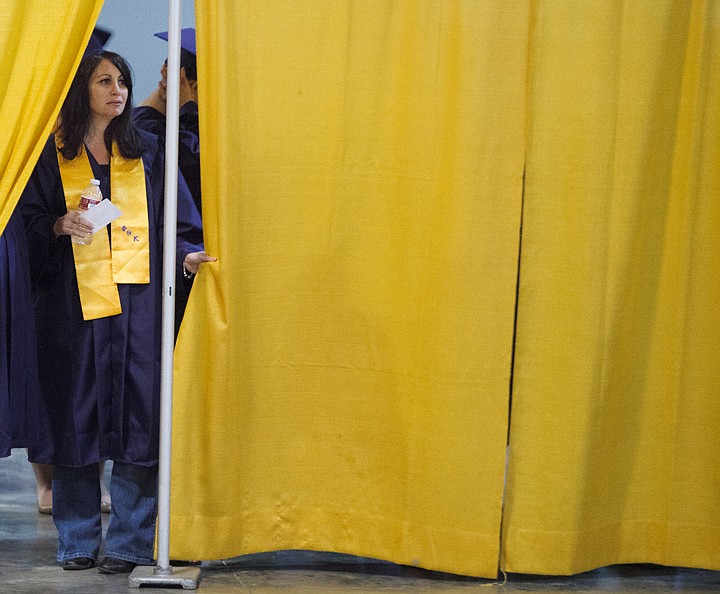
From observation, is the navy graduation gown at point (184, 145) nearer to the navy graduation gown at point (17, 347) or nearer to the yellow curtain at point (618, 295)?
the navy graduation gown at point (17, 347)

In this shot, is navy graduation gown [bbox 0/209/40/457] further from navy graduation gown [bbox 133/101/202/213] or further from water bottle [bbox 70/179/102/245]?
navy graduation gown [bbox 133/101/202/213]

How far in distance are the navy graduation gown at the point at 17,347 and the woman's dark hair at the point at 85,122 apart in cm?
31

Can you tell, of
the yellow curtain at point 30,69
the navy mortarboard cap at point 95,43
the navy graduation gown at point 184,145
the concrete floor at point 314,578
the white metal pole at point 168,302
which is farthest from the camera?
the navy graduation gown at point 184,145

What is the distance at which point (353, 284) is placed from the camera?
3.72 m

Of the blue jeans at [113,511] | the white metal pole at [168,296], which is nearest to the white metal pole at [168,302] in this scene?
the white metal pole at [168,296]

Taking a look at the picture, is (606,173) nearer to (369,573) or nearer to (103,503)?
(369,573)

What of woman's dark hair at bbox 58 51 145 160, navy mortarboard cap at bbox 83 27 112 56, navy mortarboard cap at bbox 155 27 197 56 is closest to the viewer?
woman's dark hair at bbox 58 51 145 160

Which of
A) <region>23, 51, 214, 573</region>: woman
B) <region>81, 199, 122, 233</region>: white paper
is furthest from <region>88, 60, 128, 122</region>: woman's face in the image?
<region>81, 199, 122, 233</region>: white paper

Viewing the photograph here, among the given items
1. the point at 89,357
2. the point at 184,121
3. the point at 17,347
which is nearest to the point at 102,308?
the point at 89,357

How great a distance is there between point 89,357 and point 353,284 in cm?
90

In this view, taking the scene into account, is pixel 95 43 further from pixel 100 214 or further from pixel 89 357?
pixel 89 357

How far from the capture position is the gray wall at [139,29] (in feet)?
18.0

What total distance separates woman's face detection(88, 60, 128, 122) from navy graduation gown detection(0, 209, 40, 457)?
0.45 metres

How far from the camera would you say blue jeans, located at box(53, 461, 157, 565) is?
3779 millimetres
